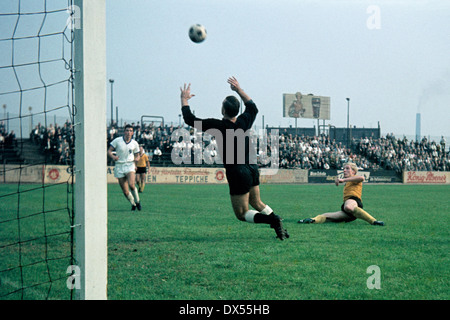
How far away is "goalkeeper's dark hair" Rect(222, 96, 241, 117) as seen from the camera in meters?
5.93

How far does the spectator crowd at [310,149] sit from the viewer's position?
2759 cm

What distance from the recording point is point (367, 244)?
6781 millimetres

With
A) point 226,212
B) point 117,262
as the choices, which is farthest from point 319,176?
point 117,262

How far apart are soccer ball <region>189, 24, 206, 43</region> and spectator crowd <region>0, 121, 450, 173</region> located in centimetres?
1887

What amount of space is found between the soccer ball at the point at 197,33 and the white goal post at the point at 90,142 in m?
4.01

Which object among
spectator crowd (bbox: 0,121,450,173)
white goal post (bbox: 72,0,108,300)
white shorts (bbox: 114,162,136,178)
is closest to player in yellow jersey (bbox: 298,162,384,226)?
white shorts (bbox: 114,162,136,178)

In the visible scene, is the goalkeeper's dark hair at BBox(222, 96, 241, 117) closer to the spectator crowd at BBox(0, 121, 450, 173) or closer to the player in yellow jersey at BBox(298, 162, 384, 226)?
the player in yellow jersey at BBox(298, 162, 384, 226)

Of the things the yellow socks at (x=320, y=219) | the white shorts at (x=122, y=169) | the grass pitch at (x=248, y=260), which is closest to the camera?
the grass pitch at (x=248, y=260)

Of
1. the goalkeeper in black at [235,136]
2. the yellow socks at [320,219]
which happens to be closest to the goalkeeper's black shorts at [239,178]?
the goalkeeper in black at [235,136]

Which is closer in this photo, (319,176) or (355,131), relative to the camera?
(319,176)

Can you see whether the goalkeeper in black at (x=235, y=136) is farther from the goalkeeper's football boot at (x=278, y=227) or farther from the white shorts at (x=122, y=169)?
the white shorts at (x=122, y=169)

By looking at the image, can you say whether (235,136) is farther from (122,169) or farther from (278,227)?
(122,169)
